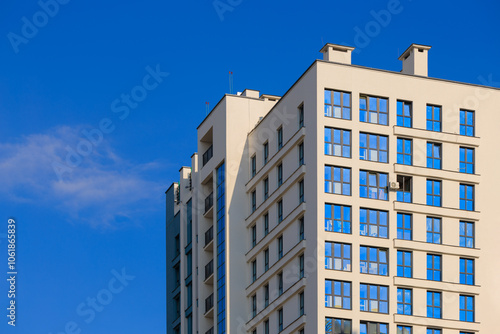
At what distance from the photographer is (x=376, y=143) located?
96.0m

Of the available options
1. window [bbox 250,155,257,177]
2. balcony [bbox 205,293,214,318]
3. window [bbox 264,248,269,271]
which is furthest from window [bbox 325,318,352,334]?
balcony [bbox 205,293,214,318]

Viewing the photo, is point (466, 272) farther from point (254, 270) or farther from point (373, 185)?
point (254, 270)

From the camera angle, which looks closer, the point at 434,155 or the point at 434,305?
the point at 434,305

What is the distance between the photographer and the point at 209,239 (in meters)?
109

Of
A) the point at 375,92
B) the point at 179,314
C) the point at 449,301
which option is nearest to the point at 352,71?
the point at 375,92

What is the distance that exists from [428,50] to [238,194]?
649 inches

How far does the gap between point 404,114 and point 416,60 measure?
5.64 metres

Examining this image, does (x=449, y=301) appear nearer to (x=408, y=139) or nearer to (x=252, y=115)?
(x=408, y=139)

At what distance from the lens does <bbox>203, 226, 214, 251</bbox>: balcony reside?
354 feet

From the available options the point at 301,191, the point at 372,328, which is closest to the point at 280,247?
the point at 301,191

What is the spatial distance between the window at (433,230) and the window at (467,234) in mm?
1543

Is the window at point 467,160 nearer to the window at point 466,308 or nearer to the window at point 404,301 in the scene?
the window at point 466,308

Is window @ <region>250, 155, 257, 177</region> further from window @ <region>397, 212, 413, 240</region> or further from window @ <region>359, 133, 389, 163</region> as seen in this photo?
window @ <region>397, 212, 413, 240</region>

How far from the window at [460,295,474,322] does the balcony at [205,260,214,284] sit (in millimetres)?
20177
